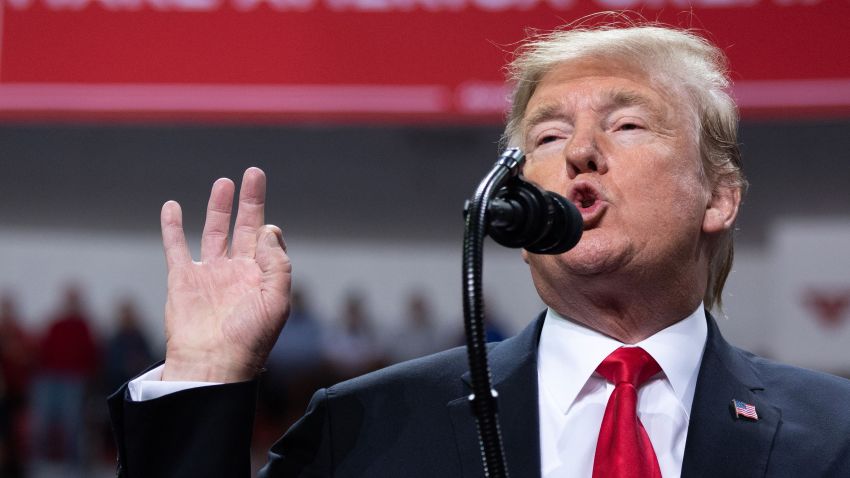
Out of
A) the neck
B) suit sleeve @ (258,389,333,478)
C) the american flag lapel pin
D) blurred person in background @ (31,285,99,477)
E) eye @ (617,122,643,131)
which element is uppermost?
eye @ (617,122,643,131)

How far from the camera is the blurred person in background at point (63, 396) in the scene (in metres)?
6.96

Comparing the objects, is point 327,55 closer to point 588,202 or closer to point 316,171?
point 316,171

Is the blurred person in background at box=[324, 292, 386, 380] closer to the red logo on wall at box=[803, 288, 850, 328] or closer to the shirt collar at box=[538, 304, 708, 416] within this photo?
the red logo on wall at box=[803, 288, 850, 328]

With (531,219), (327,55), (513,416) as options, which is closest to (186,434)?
(513,416)

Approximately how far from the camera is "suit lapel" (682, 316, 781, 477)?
139 cm

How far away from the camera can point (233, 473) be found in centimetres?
136

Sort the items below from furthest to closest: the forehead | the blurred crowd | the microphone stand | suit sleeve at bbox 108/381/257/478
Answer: the blurred crowd
the forehead
suit sleeve at bbox 108/381/257/478
the microphone stand

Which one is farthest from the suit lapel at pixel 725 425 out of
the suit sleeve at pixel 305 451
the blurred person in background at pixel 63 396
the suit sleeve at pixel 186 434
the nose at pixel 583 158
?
the blurred person in background at pixel 63 396

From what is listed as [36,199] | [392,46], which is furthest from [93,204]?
[392,46]

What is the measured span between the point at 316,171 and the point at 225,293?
21.6 feet

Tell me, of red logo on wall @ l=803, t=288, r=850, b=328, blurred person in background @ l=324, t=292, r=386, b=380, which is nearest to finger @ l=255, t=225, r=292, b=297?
blurred person in background @ l=324, t=292, r=386, b=380

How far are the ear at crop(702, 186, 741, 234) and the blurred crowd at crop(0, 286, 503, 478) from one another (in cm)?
503

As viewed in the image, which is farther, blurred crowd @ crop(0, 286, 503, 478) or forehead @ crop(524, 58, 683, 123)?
blurred crowd @ crop(0, 286, 503, 478)

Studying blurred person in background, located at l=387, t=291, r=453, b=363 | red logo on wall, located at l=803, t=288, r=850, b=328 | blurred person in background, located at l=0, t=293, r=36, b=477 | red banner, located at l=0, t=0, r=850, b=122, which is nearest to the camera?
red banner, located at l=0, t=0, r=850, b=122
